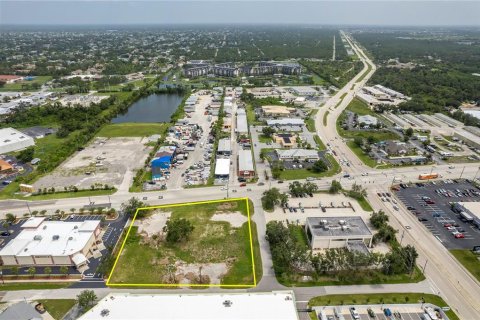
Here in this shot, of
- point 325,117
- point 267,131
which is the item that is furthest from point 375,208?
point 325,117

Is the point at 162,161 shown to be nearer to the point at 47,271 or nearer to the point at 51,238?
the point at 51,238

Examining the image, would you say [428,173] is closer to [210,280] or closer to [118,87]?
[210,280]

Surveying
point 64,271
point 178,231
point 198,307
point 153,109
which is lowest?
point 153,109

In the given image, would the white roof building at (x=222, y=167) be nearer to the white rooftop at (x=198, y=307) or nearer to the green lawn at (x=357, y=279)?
the green lawn at (x=357, y=279)

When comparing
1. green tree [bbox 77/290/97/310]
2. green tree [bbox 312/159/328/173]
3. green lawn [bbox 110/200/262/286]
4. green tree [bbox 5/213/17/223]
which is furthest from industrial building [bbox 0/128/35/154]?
green tree [bbox 312/159/328/173]

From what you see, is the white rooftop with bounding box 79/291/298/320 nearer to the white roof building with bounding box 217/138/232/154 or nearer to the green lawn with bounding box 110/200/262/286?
the green lawn with bounding box 110/200/262/286

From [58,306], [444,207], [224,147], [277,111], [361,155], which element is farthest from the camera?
[277,111]
